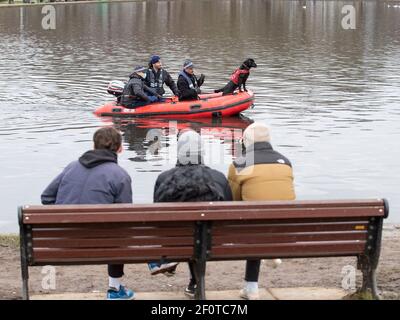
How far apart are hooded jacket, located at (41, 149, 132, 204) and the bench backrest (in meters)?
0.52

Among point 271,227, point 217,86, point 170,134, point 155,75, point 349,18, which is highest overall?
point 349,18

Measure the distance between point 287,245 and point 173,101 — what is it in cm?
1693

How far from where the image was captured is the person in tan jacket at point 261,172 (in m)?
7.56

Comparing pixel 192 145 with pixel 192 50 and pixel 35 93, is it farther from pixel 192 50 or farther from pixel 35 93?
pixel 192 50

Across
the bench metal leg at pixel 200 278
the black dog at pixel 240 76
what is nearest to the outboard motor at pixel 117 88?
the black dog at pixel 240 76

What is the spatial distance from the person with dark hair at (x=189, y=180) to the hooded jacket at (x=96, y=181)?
317 mm

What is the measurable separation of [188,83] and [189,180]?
1621 centimetres

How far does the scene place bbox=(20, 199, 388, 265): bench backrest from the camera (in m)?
6.70

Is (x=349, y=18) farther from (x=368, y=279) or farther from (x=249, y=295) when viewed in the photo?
(x=249, y=295)

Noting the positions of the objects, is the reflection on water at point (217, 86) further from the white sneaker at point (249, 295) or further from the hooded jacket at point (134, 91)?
the white sneaker at point (249, 295)

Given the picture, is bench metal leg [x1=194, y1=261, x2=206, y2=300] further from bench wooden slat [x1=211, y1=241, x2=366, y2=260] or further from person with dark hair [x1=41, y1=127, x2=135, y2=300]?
person with dark hair [x1=41, y1=127, x2=135, y2=300]

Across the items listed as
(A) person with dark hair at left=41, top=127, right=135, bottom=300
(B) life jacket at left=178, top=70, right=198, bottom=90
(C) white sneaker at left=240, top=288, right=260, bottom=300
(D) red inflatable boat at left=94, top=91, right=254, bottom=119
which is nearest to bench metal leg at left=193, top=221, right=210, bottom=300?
(C) white sneaker at left=240, top=288, right=260, bottom=300

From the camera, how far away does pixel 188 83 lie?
23.3 meters

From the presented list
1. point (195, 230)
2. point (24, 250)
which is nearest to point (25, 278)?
point (24, 250)
